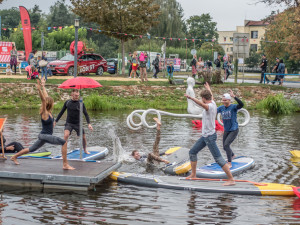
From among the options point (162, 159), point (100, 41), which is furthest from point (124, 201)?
point (100, 41)

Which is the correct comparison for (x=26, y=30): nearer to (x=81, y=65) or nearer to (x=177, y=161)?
(x=81, y=65)

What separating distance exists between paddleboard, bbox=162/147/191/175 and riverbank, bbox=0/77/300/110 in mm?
13201

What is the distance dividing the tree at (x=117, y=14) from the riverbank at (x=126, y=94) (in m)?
6.70

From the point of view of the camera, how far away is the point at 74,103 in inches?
449

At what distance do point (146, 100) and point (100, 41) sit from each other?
6459 centimetres

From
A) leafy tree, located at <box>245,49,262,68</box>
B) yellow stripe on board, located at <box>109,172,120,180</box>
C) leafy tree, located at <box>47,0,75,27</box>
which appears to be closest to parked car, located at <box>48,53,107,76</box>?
yellow stripe on board, located at <box>109,172,120,180</box>

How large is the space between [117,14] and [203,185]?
26.4 m

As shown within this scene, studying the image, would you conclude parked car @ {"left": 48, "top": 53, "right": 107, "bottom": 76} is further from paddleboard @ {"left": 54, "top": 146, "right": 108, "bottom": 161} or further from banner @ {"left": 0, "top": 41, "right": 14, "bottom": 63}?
paddleboard @ {"left": 54, "top": 146, "right": 108, "bottom": 161}

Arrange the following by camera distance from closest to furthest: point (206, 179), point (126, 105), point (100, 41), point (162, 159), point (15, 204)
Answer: point (15, 204) < point (206, 179) < point (162, 159) < point (126, 105) < point (100, 41)

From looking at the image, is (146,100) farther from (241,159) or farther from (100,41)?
(100,41)

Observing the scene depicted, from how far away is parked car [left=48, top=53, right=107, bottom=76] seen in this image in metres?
33.3

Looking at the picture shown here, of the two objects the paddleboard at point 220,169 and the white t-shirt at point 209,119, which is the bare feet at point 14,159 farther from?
the white t-shirt at point 209,119

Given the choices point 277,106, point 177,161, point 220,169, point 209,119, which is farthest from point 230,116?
point 277,106

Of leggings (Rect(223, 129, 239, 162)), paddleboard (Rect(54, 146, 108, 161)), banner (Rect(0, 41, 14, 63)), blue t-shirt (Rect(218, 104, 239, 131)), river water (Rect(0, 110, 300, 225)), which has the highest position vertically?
banner (Rect(0, 41, 14, 63))
